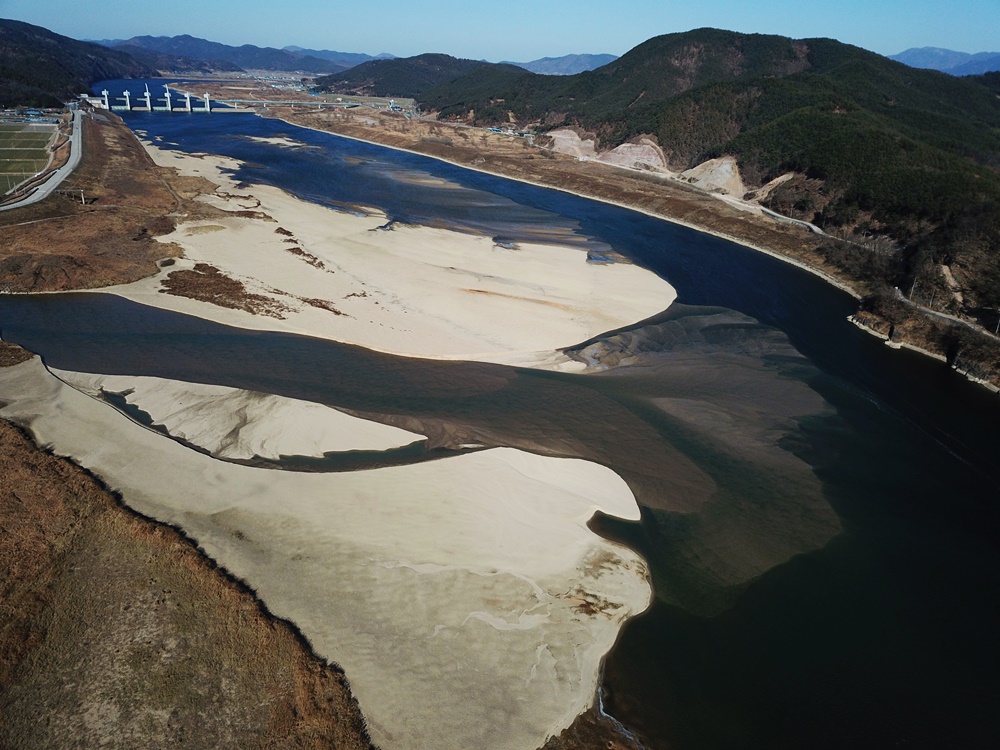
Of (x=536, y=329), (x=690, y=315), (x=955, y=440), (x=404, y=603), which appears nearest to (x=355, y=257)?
(x=536, y=329)

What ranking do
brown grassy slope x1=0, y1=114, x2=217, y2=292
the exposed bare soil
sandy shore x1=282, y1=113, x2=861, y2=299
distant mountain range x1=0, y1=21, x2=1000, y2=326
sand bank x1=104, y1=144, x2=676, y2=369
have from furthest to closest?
sandy shore x1=282, y1=113, x2=861, y2=299 < distant mountain range x1=0, y1=21, x2=1000, y2=326 < brown grassy slope x1=0, y1=114, x2=217, y2=292 < the exposed bare soil < sand bank x1=104, y1=144, x2=676, y2=369

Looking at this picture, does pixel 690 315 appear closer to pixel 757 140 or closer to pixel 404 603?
pixel 404 603

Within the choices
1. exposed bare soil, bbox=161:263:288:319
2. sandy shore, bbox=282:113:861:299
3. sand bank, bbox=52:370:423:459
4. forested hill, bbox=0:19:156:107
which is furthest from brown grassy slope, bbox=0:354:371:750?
forested hill, bbox=0:19:156:107

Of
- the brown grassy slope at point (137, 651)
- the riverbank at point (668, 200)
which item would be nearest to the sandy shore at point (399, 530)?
the brown grassy slope at point (137, 651)

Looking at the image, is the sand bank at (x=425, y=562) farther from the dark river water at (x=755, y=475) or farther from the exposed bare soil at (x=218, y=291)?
the exposed bare soil at (x=218, y=291)

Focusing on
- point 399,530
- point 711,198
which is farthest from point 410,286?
point 711,198

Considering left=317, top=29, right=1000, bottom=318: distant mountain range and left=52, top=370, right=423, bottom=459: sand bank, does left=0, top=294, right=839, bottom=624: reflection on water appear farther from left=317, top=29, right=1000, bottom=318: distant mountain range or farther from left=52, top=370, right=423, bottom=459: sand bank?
left=317, top=29, right=1000, bottom=318: distant mountain range
